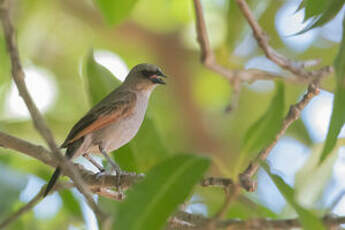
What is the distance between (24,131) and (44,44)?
395 centimetres

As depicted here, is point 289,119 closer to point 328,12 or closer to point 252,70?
point 328,12

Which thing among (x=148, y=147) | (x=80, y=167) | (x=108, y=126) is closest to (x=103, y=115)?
(x=108, y=126)

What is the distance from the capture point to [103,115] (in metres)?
4.48

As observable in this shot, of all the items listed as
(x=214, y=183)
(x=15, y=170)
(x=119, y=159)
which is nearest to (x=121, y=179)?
(x=119, y=159)

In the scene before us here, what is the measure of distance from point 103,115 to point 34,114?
2.30 metres

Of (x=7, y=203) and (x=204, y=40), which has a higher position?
(x=204, y=40)

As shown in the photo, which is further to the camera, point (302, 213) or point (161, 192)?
point (161, 192)

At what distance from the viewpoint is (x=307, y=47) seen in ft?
24.3

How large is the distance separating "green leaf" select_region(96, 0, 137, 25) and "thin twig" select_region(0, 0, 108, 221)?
1.40 m

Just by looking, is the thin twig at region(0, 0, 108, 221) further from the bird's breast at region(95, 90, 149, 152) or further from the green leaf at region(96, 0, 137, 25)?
the bird's breast at region(95, 90, 149, 152)

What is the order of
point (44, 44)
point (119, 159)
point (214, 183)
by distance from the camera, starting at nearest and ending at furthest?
point (214, 183), point (119, 159), point (44, 44)

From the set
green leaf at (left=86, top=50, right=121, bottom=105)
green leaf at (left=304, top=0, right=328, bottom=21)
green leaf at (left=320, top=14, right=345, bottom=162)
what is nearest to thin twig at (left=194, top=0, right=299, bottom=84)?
green leaf at (left=86, top=50, right=121, bottom=105)

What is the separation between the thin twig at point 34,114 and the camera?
83.1 inches

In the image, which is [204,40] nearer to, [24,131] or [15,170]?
[15,170]
